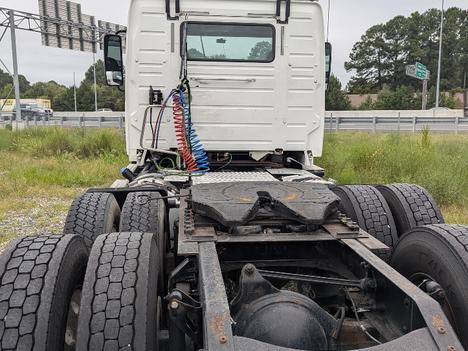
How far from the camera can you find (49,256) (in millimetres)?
2316

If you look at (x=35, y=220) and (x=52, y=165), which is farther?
(x=52, y=165)

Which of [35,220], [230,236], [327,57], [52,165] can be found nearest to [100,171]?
[52,165]

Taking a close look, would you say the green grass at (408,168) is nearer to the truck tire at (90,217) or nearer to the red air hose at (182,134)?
the red air hose at (182,134)

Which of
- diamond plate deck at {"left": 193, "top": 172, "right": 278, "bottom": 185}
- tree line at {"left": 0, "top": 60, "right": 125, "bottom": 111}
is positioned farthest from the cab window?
tree line at {"left": 0, "top": 60, "right": 125, "bottom": 111}

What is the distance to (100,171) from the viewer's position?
12273 millimetres

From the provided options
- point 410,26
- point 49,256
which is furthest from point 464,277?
point 410,26

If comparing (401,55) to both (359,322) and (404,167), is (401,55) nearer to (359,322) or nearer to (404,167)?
(404,167)

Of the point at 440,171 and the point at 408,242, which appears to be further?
the point at 440,171

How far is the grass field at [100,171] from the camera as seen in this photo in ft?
26.9

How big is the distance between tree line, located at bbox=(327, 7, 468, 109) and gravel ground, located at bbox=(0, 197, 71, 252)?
64.0 m

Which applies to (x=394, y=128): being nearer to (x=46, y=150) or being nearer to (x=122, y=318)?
(x=46, y=150)

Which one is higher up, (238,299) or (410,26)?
(410,26)

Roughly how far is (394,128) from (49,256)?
23.7 metres

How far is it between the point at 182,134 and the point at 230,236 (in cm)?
265
